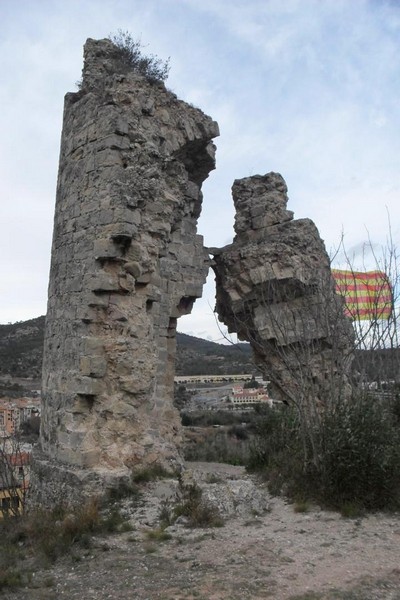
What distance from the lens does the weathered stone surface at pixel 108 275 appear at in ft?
21.4

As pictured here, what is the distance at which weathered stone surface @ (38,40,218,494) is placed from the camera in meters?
6.53

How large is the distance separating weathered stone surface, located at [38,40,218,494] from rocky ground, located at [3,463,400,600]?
1.22m

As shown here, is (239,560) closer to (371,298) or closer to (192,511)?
(192,511)

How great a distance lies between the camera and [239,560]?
4387mm

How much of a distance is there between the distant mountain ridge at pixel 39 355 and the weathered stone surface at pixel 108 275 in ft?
63.6

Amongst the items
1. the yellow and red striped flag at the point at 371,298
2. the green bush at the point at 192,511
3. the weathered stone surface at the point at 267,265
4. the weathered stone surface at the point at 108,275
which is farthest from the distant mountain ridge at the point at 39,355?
the green bush at the point at 192,511

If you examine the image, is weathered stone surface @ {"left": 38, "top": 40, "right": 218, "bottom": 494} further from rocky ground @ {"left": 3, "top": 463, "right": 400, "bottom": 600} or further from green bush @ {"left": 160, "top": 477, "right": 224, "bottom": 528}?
rocky ground @ {"left": 3, "top": 463, "right": 400, "bottom": 600}

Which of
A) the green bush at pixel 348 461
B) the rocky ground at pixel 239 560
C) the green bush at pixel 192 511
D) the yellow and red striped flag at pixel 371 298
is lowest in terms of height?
the rocky ground at pixel 239 560

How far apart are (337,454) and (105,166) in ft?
14.5

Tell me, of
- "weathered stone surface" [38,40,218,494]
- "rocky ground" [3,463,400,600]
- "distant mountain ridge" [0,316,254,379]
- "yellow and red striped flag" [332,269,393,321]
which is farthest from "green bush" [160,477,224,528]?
"distant mountain ridge" [0,316,254,379]

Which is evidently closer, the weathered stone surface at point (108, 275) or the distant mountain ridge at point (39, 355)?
the weathered stone surface at point (108, 275)

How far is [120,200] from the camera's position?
6770 mm

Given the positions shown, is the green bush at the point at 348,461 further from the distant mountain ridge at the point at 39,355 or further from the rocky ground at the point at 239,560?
the distant mountain ridge at the point at 39,355

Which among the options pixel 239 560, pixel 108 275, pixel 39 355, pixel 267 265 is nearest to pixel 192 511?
pixel 239 560
